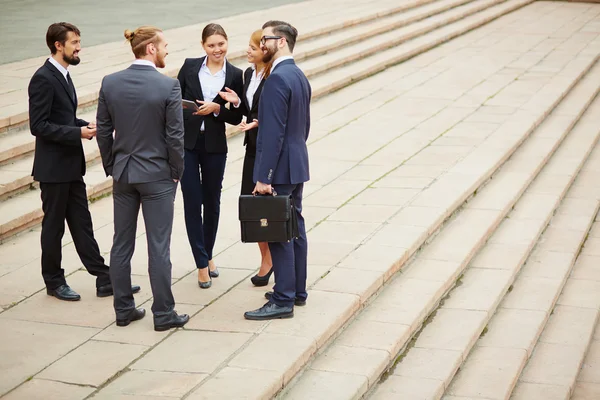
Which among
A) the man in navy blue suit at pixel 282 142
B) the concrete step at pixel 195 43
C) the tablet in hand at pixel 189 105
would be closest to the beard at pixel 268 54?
the man in navy blue suit at pixel 282 142

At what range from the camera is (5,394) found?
15.5ft

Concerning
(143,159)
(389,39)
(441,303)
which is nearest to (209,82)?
(143,159)

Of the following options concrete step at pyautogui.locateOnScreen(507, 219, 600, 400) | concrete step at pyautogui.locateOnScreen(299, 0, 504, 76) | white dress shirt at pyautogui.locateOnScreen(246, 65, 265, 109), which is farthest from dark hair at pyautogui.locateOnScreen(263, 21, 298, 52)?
concrete step at pyautogui.locateOnScreen(299, 0, 504, 76)

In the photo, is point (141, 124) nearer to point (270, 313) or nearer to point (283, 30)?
point (283, 30)

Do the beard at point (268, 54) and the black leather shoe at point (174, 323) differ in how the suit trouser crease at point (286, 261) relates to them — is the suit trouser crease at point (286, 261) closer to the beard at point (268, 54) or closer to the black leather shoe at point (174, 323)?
the black leather shoe at point (174, 323)

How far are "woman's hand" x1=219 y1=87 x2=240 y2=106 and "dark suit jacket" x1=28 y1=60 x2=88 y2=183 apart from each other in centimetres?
92

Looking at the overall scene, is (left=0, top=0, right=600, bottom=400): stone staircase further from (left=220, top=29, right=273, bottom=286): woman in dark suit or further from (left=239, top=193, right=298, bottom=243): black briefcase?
(left=239, top=193, right=298, bottom=243): black briefcase

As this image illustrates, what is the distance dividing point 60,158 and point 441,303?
3.01 metres

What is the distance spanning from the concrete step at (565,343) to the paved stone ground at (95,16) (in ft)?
23.1

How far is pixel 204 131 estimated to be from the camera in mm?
6207

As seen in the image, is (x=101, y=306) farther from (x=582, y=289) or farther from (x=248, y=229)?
(x=582, y=289)

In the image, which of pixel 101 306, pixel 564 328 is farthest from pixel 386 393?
pixel 564 328

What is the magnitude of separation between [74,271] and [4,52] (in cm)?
606

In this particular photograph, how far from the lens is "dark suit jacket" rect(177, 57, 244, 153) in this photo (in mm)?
6176
